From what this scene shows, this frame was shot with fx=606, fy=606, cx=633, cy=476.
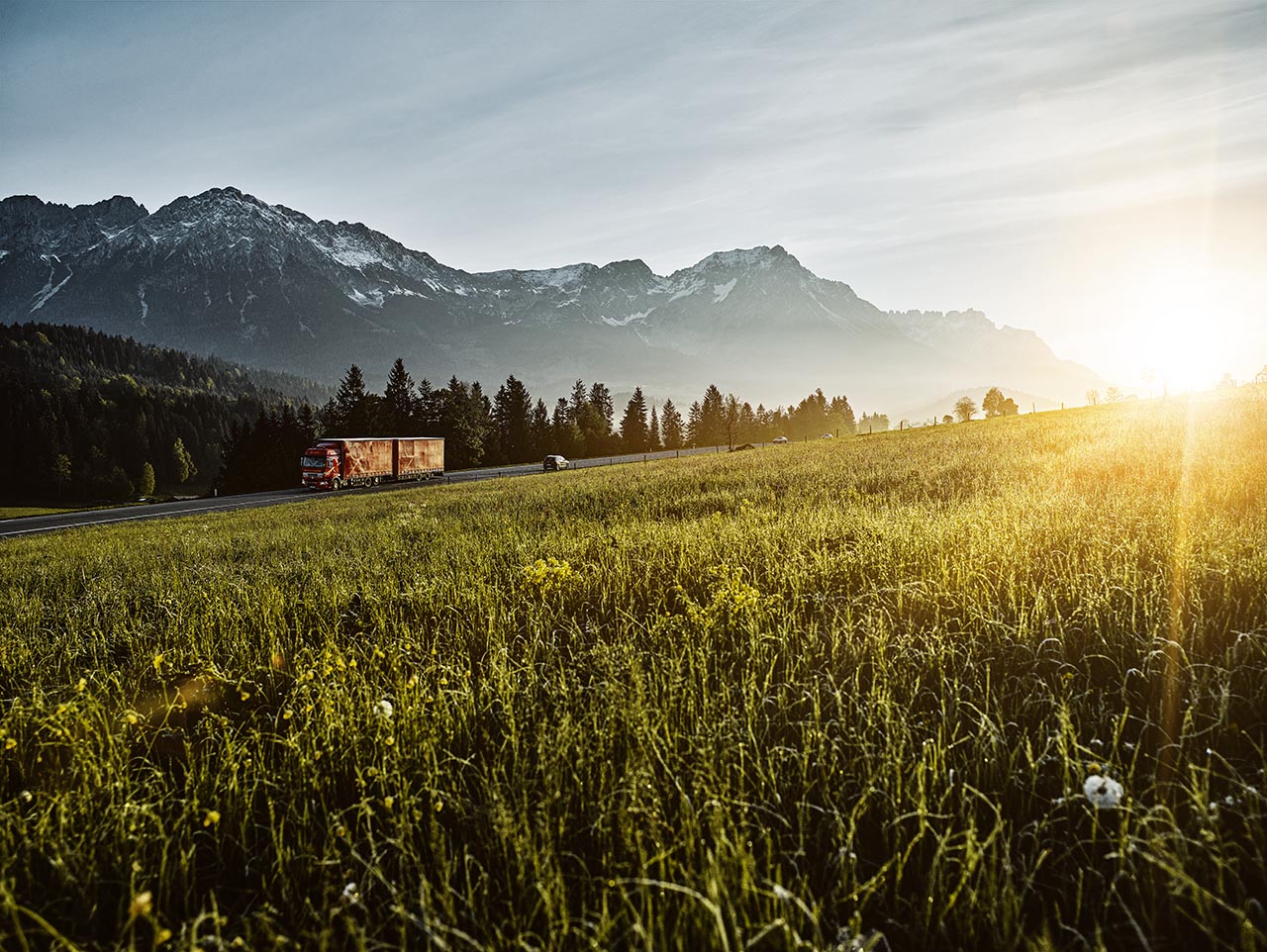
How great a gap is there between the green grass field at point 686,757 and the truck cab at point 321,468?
142 feet

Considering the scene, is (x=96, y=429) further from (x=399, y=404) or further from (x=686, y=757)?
(x=686, y=757)

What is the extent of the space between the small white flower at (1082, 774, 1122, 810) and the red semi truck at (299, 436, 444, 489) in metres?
49.9

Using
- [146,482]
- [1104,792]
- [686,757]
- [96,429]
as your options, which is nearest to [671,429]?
[146,482]

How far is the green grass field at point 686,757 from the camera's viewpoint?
1.99m

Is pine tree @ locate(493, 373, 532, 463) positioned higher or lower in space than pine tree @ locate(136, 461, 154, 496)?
higher

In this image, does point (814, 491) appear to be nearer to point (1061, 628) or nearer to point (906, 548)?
point (906, 548)

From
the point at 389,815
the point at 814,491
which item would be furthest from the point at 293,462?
the point at 389,815

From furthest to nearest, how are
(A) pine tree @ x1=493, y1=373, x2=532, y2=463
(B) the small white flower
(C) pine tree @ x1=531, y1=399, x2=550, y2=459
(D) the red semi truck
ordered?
1. (C) pine tree @ x1=531, y1=399, x2=550, y2=459
2. (A) pine tree @ x1=493, y1=373, x2=532, y2=463
3. (D) the red semi truck
4. (B) the small white flower

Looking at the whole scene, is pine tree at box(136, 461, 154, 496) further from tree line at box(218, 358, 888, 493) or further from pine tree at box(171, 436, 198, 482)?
tree line at box(218, 358, 888, 493)

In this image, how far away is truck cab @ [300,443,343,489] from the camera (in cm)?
4558

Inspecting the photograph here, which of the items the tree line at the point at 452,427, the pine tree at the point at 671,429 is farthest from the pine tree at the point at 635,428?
the pine tree at the point at 671,429

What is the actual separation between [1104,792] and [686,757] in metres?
1.59

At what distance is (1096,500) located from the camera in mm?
7484

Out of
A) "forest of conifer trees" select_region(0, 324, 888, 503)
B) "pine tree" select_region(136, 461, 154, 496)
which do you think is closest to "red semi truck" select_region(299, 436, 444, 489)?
"forest of conifer trees" select_region(0, 324, 888, 503)
